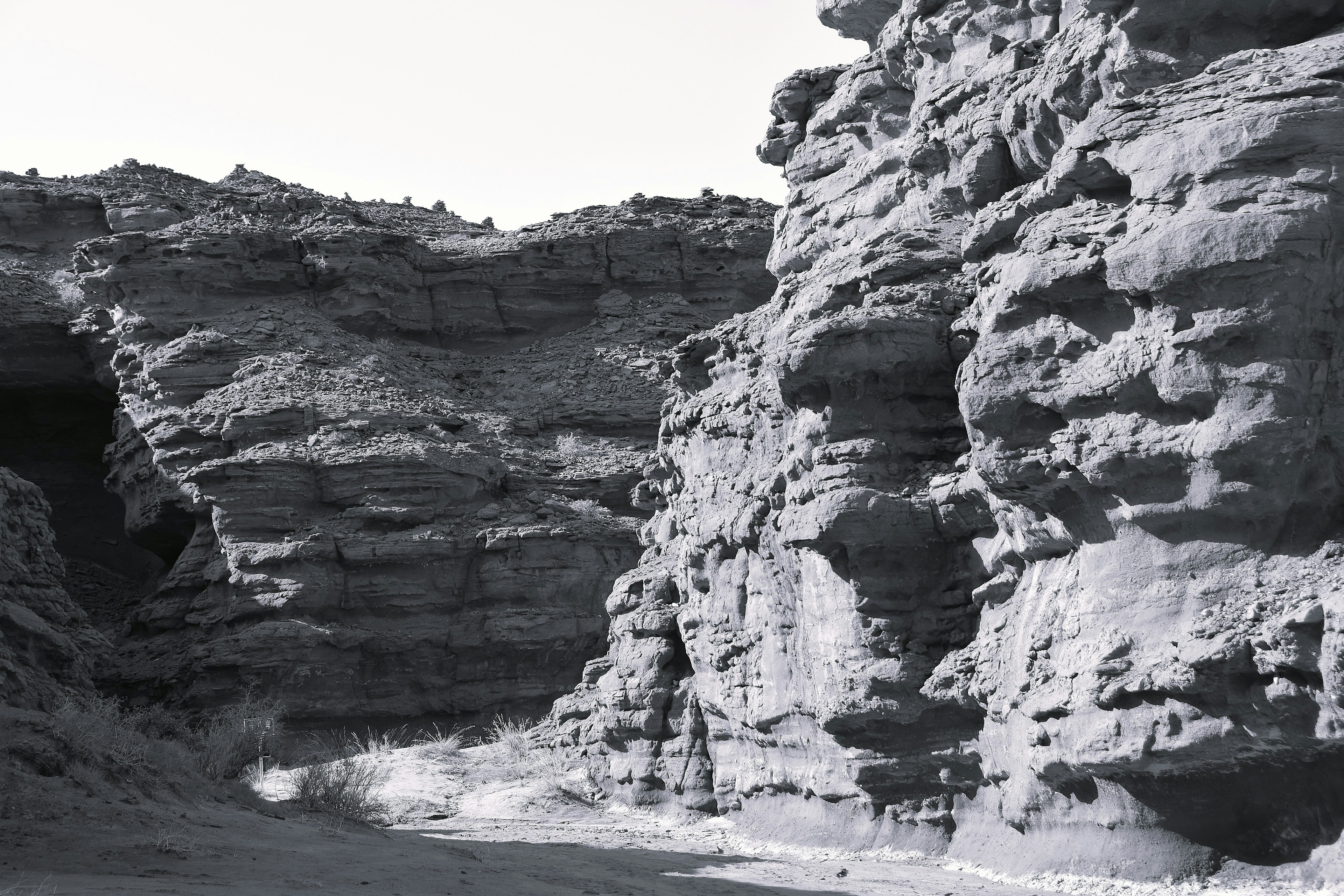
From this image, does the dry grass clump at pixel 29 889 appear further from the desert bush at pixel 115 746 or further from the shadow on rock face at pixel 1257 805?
the shadow on rock face at pixel 1257 805

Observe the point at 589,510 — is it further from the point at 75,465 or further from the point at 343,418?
the point at 75,465

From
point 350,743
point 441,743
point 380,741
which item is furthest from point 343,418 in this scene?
point 441,743

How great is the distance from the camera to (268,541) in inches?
1133

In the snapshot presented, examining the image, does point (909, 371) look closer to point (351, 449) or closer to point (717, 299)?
Result: point (351, 449)

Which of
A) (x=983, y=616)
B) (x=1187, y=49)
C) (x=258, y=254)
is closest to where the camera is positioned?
(x=1187, y=49)

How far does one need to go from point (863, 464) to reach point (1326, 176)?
5.74 m

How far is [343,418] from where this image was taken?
30469mm

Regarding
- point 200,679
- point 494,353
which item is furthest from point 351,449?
point 494,353

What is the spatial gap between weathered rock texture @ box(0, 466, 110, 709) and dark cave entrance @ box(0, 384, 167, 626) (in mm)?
12122

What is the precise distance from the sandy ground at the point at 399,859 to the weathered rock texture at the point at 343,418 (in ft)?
33.2

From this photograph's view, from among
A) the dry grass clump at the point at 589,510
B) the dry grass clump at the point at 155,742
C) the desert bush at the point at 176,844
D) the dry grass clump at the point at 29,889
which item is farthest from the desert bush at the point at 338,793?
the dry grass clump at the point at 589,510

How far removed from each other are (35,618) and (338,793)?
678 cm

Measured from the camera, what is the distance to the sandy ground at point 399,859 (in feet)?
33.7

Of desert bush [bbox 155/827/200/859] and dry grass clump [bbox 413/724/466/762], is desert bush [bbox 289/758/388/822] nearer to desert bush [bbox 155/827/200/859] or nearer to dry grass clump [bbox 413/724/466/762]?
dry grass clump [bbox 413/724/466/762]
